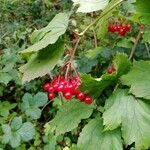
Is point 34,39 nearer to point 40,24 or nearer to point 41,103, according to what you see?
point 41,103

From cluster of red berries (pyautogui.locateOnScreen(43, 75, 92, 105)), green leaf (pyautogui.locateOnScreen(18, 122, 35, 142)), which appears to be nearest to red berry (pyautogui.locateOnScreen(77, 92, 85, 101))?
cluster of red berries (pyautogui.locateOnScreen(43, 75, 92, 105))

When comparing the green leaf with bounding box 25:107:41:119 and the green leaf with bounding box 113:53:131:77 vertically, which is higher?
the green leaf with bounding box 113:53:131:77

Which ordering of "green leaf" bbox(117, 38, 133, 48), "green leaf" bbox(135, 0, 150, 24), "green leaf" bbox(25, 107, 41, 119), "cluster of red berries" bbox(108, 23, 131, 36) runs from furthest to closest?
"green leaf" bbox(25, 107, 41, 119), "green leaf" bbox(117, 38, 133, 48), "cluster of red berries" bbox(108, 23, 131, 36), "green leaf" bbox(135, 0, 150, 24)

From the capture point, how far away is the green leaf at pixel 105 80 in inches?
39.4

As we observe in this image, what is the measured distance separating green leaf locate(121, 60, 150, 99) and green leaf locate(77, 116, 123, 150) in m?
0.12

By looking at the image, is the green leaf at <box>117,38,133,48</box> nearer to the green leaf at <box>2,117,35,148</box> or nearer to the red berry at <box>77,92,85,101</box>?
the green leaf at <box>2,117,35,148</box>

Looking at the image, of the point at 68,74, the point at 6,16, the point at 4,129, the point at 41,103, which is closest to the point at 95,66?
the point at 41,103

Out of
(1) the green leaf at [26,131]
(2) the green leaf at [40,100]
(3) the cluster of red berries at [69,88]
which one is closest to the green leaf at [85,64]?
(2) the green leaf at [40,100]

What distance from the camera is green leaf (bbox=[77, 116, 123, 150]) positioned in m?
1.05

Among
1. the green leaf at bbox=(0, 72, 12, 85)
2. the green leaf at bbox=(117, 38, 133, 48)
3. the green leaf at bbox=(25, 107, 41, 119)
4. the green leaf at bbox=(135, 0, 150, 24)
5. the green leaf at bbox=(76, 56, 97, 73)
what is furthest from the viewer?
the green leaf at bbox=(76, 56, 97, 73)

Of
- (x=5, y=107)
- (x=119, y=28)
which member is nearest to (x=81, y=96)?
(x=119, y=28)

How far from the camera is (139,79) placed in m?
1.02

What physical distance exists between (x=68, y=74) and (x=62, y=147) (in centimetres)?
162

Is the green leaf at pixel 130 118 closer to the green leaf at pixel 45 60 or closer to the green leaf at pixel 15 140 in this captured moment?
the green leaf at pixel 45 60
